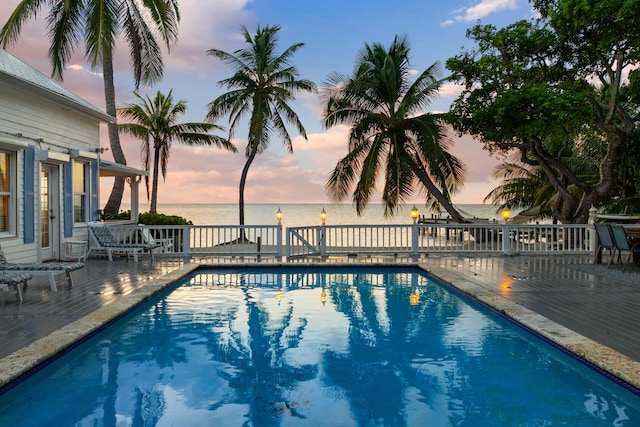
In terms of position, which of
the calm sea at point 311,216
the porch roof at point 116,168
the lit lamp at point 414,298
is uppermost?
the porch roof at point 116,168

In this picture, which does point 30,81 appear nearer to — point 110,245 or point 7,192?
point 7,192

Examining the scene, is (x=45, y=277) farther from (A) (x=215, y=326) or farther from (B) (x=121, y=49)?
(B) (x=121, y=49)

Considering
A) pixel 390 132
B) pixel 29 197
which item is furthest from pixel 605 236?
pixel 29 197

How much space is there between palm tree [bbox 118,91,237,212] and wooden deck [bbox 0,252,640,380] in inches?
497

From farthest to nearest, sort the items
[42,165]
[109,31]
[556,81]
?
1. [109,31]
2. [556,81]
3. [42,165]

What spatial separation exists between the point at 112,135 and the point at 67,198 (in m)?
6.70

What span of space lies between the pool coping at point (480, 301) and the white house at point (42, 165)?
315 cm

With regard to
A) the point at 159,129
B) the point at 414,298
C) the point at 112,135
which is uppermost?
the point at 159,129

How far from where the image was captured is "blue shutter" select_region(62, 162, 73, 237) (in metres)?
9.94

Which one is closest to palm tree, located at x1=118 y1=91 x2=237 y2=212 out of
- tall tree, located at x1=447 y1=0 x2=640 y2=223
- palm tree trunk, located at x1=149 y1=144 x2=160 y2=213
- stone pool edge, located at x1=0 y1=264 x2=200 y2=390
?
palm tree trunk, located at x1=149 y1=144 x2=160 y2=213

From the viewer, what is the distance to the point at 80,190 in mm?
10914

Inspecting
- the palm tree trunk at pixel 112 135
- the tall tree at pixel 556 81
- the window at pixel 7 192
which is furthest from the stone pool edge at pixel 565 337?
the palm tree trunk at pixel 112 135

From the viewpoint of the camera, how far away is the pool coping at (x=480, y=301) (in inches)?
144

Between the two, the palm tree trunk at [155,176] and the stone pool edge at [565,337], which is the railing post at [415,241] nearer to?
the stone pool edge at [565,337]
